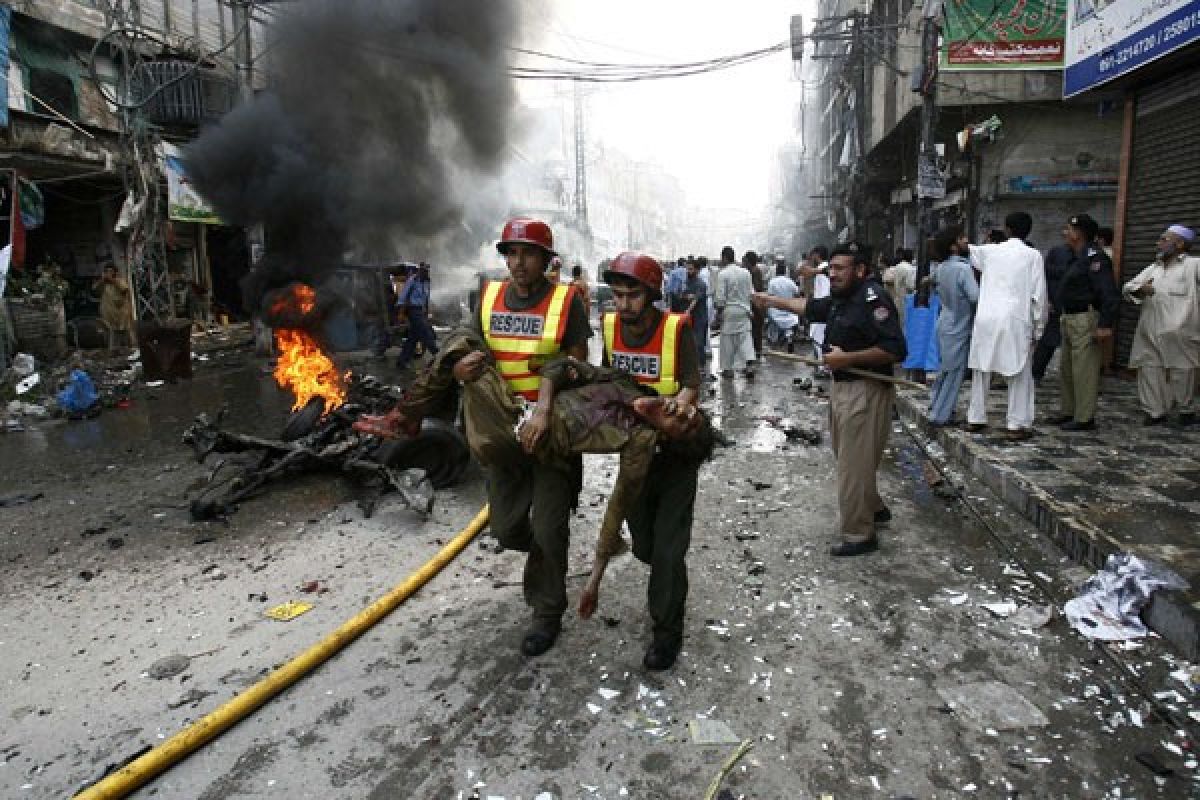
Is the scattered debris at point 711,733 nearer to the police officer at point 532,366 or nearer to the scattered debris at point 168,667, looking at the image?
the police officer at point 532,366

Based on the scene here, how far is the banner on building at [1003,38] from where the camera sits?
12.7 m

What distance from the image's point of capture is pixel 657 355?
2.98 metres

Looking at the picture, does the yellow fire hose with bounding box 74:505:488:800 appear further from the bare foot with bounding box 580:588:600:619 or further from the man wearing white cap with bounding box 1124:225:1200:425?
the man wearing white cap with bounding box 1124:225:1200:425

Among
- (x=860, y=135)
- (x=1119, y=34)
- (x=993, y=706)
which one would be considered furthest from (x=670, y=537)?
(x=860, y=135)

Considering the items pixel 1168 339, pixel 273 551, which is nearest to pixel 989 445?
pixel 1168 339

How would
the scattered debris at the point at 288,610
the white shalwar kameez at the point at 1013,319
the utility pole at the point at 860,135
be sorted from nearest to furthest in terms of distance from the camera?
the scattered debris at the point at 288,610 → the white shalwar kameez at the point at 1013,319 → the utility pole at the point at 860,135

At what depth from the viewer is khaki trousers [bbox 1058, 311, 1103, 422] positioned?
6141 millimetres

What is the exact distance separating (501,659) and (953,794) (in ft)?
5.67

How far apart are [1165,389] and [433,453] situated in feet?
20.3

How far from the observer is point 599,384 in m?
2.92

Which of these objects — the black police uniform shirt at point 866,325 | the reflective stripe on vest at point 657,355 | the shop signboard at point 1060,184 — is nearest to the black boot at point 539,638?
the reflective stripe on vest at point 657,355

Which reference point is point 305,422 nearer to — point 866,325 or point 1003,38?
point 866,325

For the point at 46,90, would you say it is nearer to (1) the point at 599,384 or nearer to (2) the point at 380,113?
(2) the point at 380,113

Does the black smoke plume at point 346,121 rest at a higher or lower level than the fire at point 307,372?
higher
